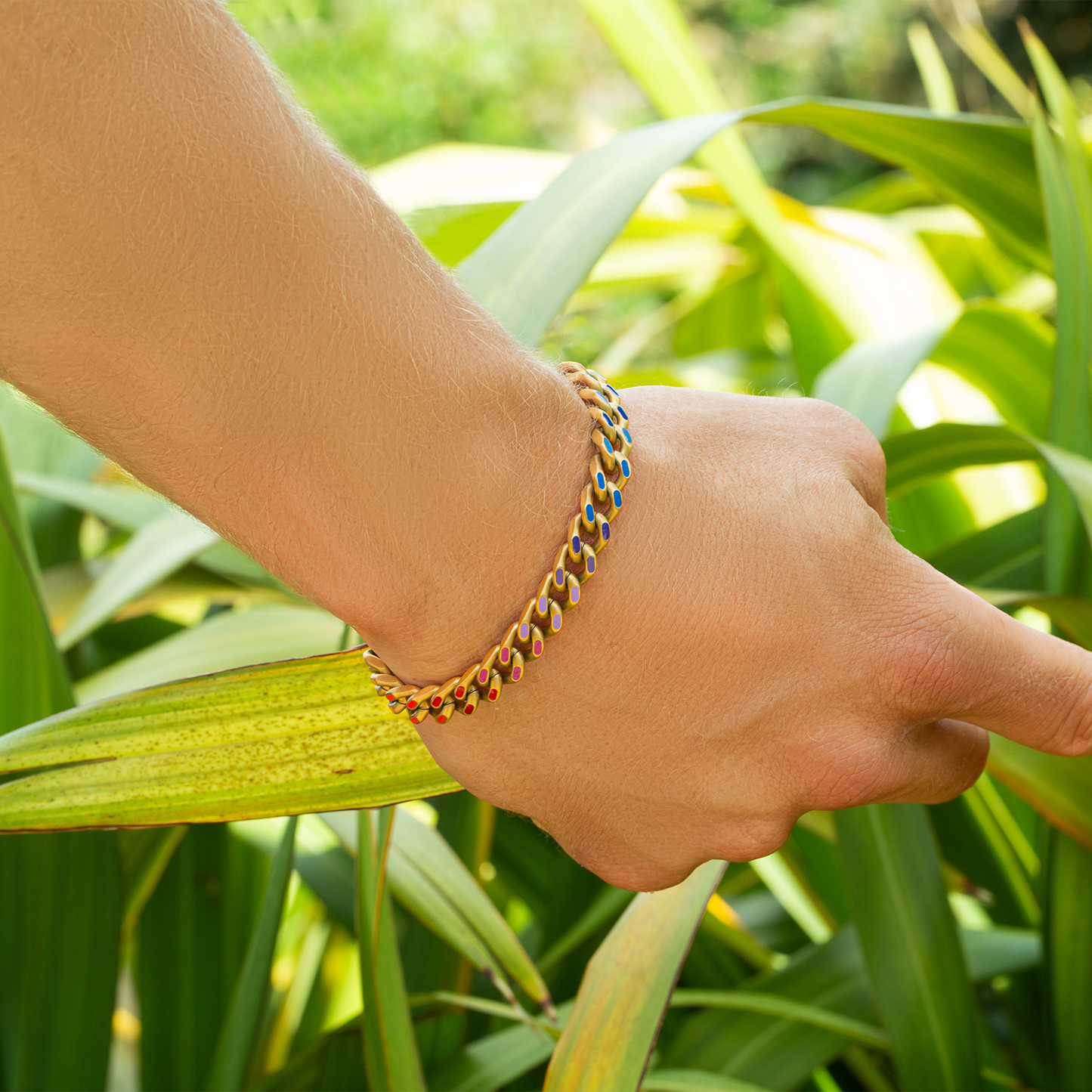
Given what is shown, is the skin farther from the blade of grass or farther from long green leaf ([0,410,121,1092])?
the blade of grass

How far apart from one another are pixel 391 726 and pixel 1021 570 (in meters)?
0.48

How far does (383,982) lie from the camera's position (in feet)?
1.53

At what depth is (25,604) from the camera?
56 cm

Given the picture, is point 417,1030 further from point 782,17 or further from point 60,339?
point 782,17

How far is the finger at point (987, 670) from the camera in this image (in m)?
0.38

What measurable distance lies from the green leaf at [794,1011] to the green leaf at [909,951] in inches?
0.9

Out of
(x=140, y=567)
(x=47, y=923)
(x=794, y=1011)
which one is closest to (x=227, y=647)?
(x=140, y=567)

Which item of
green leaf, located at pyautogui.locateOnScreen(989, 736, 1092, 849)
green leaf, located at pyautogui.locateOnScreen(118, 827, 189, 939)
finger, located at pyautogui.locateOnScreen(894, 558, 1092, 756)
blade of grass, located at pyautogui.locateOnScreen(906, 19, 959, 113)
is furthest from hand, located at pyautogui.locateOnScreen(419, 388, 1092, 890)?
blade of grass, located at pyautogui.locateOnScreen(906, 19, 959, 113)

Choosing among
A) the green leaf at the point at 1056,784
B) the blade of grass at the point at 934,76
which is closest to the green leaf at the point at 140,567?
the green leaf at the point at 1056,784

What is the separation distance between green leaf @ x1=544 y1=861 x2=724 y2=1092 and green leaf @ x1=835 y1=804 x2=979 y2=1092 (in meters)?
0.13

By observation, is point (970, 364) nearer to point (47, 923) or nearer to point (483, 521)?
point (483, 521)

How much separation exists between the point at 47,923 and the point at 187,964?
18cm

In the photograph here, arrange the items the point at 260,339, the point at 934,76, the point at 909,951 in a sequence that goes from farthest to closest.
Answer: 1. the point at 934,76
2. the point at 909,951
3. the point at 260,339

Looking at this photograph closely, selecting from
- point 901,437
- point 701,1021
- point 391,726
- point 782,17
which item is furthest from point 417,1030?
point 782,17
